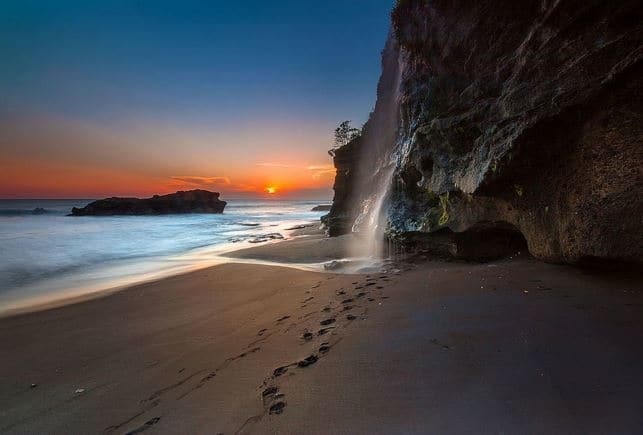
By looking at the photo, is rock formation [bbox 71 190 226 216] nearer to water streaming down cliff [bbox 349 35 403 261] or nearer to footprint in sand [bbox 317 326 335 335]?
water streaming down cliff [bbox 349 35 403 261]

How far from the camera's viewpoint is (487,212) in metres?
5.58

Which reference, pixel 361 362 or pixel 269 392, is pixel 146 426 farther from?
pixel 361 362

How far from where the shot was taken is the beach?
199 centimetres

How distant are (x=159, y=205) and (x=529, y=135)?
195 ft

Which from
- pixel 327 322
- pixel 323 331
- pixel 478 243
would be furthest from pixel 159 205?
pixel 323 331

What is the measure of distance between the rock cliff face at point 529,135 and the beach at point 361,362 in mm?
773

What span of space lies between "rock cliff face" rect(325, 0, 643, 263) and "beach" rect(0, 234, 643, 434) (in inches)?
30.4

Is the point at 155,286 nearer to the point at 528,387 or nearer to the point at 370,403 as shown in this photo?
the point at 370,403

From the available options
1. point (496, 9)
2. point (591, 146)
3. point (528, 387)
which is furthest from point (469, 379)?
point (496, 9)

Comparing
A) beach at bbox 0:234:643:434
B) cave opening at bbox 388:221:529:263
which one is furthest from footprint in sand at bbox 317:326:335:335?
cave opening at bbox 388:221:529:263

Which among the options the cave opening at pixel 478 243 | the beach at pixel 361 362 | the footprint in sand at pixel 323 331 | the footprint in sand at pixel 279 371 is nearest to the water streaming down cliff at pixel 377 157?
the cave opening at pixel 478 243

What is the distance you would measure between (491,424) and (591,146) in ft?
11.9

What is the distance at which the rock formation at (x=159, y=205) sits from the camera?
5055 cm

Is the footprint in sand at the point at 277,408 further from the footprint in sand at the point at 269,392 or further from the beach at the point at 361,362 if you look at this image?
the footprint in sand at the point at 269,392
